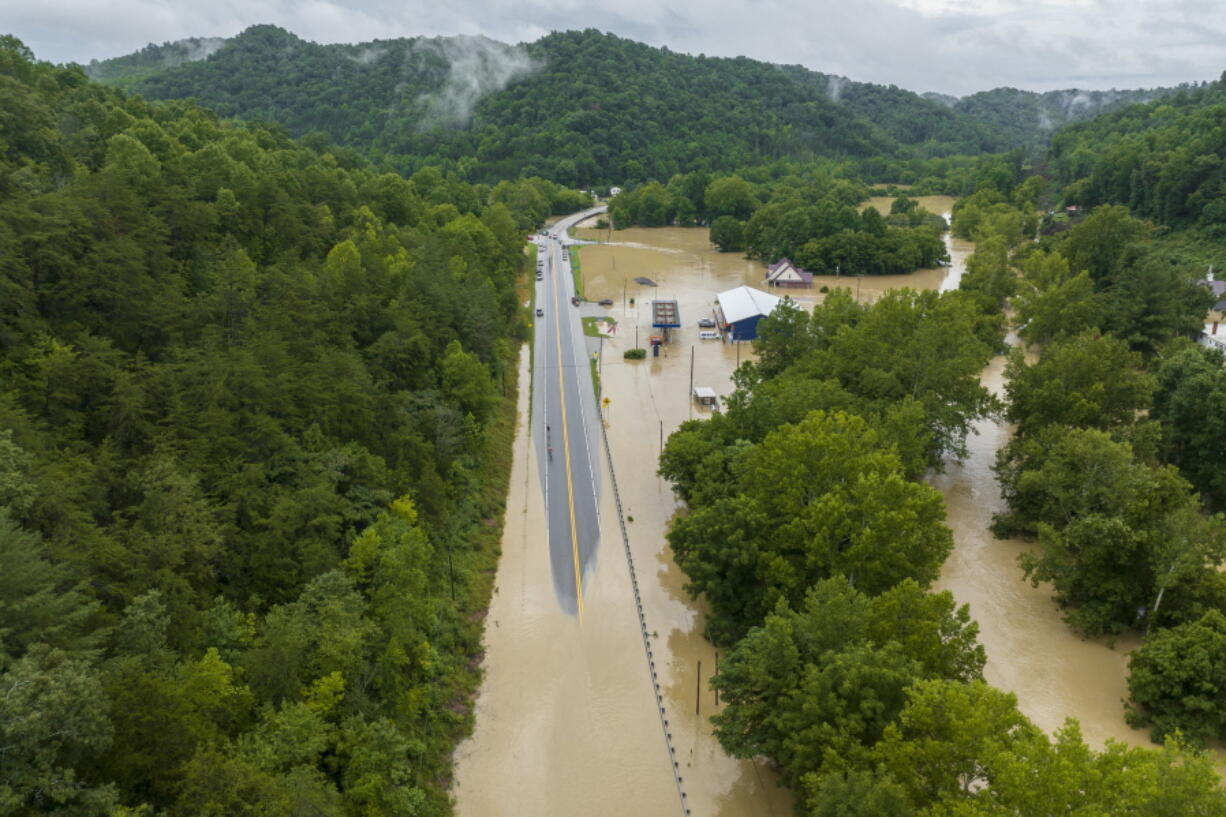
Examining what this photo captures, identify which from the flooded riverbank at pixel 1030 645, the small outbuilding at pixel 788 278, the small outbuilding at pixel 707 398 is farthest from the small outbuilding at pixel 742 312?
the flooded riverbank at pixel 1030 645

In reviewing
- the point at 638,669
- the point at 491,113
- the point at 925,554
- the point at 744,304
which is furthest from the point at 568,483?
the point at 491,113

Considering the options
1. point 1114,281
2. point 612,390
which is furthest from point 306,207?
point 1114,281

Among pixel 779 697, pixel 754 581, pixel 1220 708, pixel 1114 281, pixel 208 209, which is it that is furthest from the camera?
pixel 1114 281

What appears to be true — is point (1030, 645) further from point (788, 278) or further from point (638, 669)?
point (788, 278)

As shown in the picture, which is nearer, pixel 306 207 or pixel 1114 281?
pixel 306 207

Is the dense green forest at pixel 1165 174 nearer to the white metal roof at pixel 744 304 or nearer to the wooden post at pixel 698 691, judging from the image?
the white metal roof at pixel 744 304

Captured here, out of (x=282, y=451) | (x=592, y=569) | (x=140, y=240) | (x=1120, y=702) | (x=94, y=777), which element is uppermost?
(x=140, y=240)

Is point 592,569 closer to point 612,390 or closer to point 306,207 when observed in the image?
point 612,390
